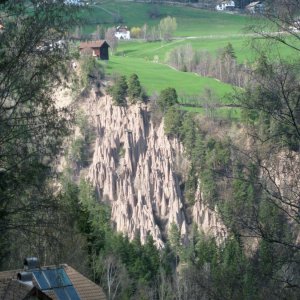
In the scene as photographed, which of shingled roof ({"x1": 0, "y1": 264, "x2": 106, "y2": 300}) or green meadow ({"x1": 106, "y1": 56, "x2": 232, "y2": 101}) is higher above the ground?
shingled roof ({"x1": 0, "y1": 264, "x2": 106, "y2": 300})

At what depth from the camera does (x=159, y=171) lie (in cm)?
5384

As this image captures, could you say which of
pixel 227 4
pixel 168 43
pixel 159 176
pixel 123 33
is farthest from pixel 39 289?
pixel 123 33

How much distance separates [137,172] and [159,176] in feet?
4.82

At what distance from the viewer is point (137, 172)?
177ft

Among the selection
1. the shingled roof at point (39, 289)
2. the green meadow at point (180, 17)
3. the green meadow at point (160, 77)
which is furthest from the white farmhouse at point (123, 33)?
the shingled roof at point (39, 289)

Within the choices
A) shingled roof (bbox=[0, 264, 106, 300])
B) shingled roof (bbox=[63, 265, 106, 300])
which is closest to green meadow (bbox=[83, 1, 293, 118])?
shingled roof (bbox=[63, 265, 106, 300])

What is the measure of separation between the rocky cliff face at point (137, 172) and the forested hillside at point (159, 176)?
88 mm

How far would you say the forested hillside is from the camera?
10516mm

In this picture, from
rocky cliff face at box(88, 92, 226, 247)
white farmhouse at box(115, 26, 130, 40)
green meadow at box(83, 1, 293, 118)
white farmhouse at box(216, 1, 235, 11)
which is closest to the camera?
white farmhouse at box(216, 1, 235, 11)

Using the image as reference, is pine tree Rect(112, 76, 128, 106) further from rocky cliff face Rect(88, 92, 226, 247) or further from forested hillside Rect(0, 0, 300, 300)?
forested hillside Rect(0, 0, 300, 300)

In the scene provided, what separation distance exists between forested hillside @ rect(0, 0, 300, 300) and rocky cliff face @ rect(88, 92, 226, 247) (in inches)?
3.5

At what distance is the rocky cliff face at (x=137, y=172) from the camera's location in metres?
49.5

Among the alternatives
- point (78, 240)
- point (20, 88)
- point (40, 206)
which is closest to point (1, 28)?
point (20, 88)

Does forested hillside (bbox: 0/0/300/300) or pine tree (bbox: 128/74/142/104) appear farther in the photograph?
pine tree (bbox: 128/74/142/104)
